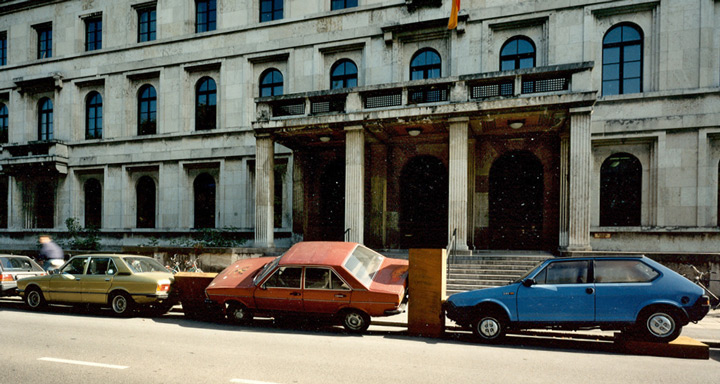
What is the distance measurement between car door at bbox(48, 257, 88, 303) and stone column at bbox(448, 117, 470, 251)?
10.5 metres

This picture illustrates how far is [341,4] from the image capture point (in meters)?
20.8

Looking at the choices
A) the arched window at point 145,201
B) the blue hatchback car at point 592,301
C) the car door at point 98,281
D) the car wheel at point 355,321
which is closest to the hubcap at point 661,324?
the blue hatchback car at point 592,301

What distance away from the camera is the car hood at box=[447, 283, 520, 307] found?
8133 mm

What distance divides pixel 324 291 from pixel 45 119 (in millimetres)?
25529

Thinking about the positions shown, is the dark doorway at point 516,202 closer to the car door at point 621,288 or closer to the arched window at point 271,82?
the car door at point 621,288

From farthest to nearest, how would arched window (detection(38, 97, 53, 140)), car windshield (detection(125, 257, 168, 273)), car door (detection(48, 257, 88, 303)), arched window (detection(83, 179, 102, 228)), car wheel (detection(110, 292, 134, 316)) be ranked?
arched window (detection(38, 97, 53, 140)), arched window (detection(83, 179, 102, 228)), car door (detection(48, 257, 88, 303)), car windshield (detection(125, 257, 168, 273)), car wheel (detection(110, 292, 134, 316))

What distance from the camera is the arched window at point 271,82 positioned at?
70.7 feet

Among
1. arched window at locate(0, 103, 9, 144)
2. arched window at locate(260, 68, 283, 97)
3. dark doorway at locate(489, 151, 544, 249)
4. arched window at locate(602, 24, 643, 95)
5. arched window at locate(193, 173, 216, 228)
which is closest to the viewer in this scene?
arched window at locate(602, 24, 643, 95)

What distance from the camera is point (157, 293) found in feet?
35.1

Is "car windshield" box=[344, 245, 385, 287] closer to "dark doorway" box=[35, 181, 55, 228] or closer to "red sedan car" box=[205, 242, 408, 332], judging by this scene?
"red sedan car" box=[205, 242, 408, 332]

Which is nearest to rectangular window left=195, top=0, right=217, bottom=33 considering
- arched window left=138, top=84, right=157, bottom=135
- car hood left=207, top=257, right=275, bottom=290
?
arched window left=138, top=84, right=157, bottom=135

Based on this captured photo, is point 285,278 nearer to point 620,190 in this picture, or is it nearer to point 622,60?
point 620,190

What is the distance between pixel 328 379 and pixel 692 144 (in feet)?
52.6

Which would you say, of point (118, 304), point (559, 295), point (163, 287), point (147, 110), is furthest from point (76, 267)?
point (147, 110)
